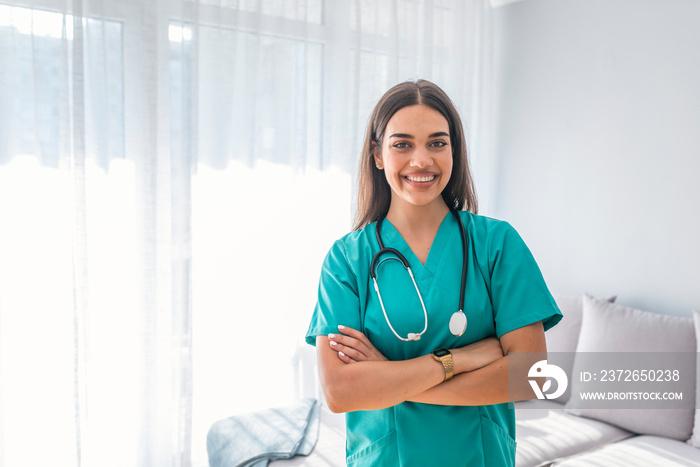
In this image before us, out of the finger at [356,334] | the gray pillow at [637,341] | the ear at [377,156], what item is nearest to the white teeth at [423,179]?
the ear at [377,156]

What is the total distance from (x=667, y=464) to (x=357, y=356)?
138 centimetres

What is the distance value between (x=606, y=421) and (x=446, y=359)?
155cm

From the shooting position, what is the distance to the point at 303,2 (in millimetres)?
2570

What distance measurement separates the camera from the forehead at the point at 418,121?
1232 millimetres

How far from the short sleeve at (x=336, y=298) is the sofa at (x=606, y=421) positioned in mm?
882

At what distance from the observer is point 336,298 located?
1265 mm

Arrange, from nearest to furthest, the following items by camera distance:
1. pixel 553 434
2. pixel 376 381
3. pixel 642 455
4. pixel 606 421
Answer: pixel 376 381
pixel 642 455
pixel 553 434
pixel 606 421

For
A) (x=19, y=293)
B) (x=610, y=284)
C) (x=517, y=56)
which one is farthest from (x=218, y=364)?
(x=517, y=56)

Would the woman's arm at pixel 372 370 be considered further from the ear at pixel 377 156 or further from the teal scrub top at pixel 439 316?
the ear at pixel 377 156

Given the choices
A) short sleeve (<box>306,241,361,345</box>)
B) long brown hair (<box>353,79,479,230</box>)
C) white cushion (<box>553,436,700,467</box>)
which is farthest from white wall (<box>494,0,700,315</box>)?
short sleeve (<box>306,241,361,345</box>)

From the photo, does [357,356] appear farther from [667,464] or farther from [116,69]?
[116,69]

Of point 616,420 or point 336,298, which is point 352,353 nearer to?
point 336,298

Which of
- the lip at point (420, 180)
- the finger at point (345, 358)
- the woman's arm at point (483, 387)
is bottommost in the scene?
the woman's arm at point (483, 387)

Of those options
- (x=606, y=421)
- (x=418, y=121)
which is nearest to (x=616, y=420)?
(x=606, y=421)
